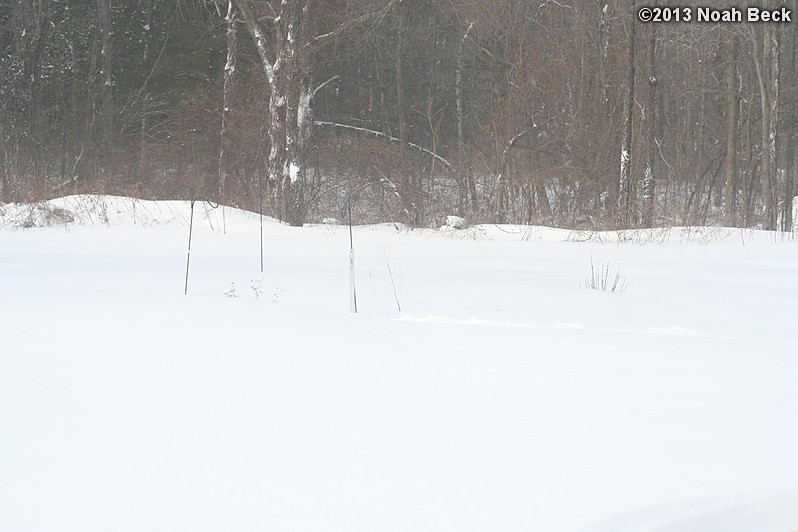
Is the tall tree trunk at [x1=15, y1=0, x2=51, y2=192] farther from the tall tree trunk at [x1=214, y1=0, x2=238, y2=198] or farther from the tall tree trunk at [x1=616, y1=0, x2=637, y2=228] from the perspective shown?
the tall tree trunk at [x1=616, y1=0, x2=637, y2=228]

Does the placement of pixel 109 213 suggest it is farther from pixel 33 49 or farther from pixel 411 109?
pixel 411 109

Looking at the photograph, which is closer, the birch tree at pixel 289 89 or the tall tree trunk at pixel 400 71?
the birch tree at pixel 289 89

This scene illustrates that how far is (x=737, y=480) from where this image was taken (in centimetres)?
266

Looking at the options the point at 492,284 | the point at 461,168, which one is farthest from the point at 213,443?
the point at 461,168

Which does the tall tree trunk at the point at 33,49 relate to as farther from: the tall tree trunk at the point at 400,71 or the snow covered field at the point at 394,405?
the snow covered field at the point at 394,405

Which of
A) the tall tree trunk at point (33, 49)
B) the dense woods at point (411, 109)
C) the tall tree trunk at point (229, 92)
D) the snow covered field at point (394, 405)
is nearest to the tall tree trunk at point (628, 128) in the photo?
the dense woods at point (411, 109)

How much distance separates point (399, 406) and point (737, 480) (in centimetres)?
125

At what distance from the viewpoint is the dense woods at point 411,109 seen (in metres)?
15.7

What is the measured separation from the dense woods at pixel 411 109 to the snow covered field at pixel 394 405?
7.74m

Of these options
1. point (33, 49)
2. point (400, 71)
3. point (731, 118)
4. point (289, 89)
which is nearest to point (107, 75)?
point (33, 49)

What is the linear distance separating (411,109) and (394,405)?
64.4ft

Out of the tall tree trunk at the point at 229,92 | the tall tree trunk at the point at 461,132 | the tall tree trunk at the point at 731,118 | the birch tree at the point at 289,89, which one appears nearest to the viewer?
the birch tree at the point at 289,89

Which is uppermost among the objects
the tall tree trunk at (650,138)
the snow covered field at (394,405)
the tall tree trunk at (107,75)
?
the tall tree trunk at (107,75)

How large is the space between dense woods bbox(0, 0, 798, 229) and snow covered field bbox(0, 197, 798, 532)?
305 inches
